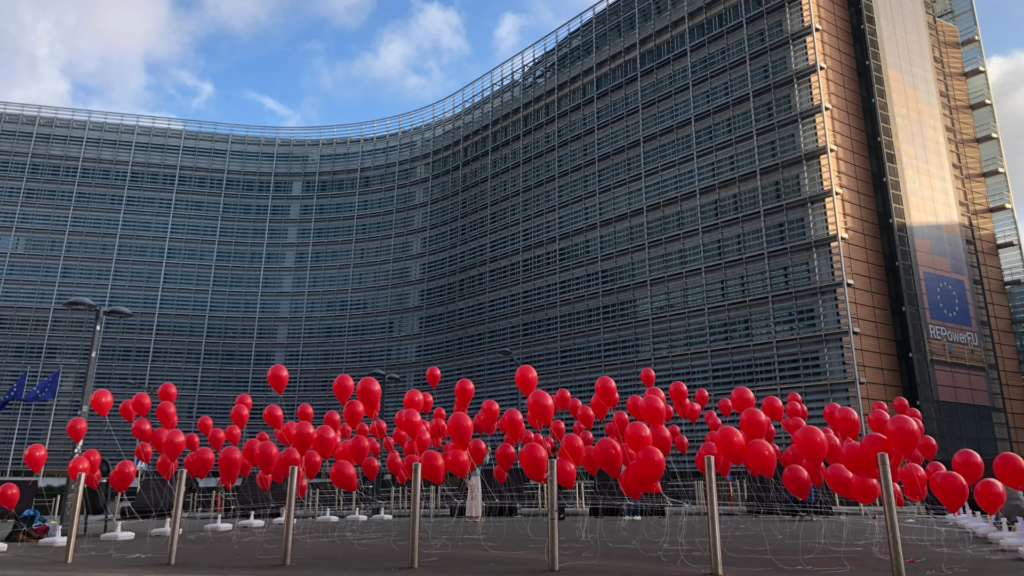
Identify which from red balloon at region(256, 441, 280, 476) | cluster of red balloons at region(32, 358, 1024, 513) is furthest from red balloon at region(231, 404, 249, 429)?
red balloon at region(256, 441, 280, 476)

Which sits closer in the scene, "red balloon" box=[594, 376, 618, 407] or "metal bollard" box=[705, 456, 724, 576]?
"metal bollard" box=[705, 456, 724, 576]

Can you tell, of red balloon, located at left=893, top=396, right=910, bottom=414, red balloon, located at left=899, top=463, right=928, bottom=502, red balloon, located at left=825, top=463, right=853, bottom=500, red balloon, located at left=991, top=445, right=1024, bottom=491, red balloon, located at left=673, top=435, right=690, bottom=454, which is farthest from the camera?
red balloon, located at left=673, top=435, right=690, bottom=454

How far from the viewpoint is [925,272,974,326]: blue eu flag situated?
29.5 metres

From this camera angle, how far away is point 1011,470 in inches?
376

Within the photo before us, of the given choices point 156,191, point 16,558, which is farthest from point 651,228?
point 156,191

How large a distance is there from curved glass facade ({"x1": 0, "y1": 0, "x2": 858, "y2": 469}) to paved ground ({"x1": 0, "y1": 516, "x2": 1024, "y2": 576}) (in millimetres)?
14141

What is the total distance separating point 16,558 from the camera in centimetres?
1077

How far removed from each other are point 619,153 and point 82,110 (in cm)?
3809

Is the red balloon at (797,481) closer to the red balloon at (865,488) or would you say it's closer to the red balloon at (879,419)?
the red balloon at (879,419)

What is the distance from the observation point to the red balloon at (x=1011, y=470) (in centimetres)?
945

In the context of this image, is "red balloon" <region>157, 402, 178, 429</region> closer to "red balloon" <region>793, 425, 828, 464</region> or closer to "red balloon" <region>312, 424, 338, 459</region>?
"red balloon" <region>312, 424, 338, 459</region>

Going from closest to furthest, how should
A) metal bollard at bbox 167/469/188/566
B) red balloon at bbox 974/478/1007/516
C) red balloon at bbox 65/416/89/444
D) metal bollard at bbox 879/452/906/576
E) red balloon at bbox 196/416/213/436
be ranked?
1. metal bollard at bbox 879/452/906/576
2. metal bollard at bbox 167/469/188/566
3. red balloon at bbox 974/478/1007/516
4. red balloon at bbox 65/416/89/444
5. red balloon at bbox 196/416/213/436

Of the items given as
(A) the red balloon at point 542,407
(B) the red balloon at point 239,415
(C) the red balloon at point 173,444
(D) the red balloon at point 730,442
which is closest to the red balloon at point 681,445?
(A) the red balloon at point 542,407

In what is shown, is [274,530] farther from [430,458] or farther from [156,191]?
[156,191]
